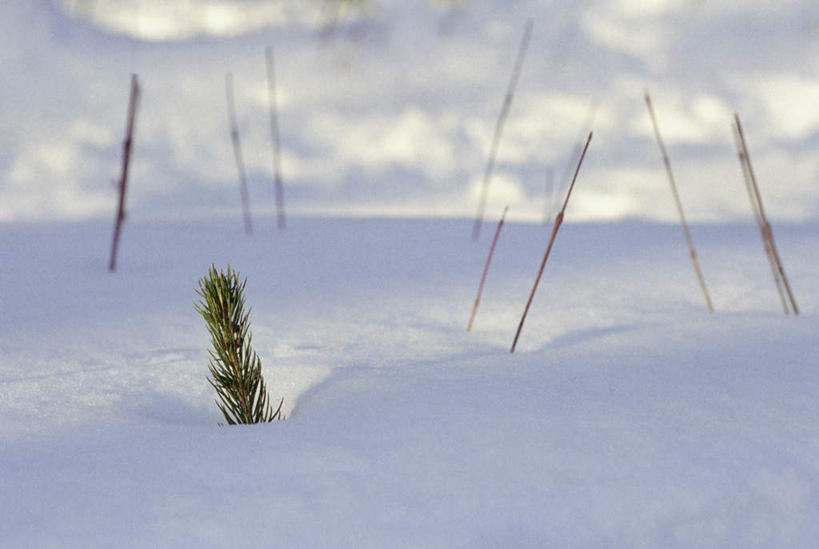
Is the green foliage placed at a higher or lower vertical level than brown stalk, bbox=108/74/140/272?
lower

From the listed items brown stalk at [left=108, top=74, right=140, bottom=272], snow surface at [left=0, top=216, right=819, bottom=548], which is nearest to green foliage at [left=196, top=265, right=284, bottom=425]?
snow surface at [left=0, top=216, right=819, bottom=548]

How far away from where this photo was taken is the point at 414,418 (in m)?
0.96

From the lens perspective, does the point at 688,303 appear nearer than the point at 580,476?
No

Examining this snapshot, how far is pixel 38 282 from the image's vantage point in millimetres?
1789

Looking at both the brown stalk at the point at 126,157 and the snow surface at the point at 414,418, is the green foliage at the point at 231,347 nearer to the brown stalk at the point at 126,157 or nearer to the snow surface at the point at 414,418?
the snow surface at the point at 414,418

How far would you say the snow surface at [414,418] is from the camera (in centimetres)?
76

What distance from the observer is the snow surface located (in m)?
0.76

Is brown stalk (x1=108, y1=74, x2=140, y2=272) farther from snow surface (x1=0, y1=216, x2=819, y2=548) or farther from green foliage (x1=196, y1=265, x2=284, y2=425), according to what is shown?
green foliage (x1=196, y1=265, x2=284, y2=425)

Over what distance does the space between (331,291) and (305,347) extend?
44 centimetres

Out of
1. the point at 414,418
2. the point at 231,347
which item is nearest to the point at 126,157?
the point at 231,347

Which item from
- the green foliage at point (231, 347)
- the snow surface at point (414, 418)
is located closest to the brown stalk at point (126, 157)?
the snow surface at point (414, 418)

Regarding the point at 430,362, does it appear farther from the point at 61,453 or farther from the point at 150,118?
the point at 150,118

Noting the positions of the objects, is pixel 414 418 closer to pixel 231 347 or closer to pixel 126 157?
pixel 231 347

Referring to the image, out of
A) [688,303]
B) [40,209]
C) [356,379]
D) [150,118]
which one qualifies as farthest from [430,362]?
[150,118]
